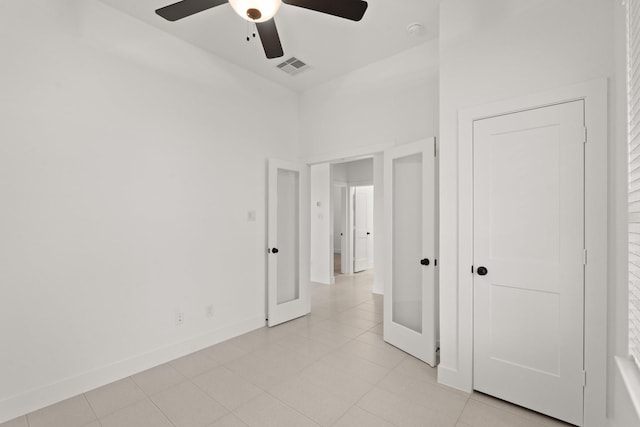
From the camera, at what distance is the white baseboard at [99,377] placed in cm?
213

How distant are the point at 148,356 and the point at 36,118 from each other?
2212 mm

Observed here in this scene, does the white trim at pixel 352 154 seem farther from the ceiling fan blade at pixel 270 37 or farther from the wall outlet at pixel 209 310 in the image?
the wall outlet at pixel 209 310

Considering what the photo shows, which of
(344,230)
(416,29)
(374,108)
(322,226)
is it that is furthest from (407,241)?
(344,230)

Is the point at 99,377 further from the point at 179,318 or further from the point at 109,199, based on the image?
the point at 109,199

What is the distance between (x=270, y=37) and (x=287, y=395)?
268 cm

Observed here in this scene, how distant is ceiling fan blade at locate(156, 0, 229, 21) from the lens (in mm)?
1799

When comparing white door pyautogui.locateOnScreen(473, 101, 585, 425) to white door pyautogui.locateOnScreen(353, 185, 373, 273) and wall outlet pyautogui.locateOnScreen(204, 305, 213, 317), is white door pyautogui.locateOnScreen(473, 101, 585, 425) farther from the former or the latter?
white door pyautogui.locateOnScreen(353, 185, 373, 273)

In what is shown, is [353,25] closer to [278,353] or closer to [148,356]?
[278,353]

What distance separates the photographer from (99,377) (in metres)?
2.50

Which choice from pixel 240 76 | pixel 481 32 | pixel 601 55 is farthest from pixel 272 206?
pixel 601 55

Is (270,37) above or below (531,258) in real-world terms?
above

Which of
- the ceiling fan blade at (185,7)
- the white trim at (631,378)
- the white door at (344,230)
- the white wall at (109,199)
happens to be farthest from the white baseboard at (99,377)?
the white door at (344,230)

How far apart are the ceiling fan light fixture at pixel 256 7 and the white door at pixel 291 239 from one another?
2305mm

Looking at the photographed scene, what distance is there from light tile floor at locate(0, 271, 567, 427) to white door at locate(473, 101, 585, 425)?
25 cm
